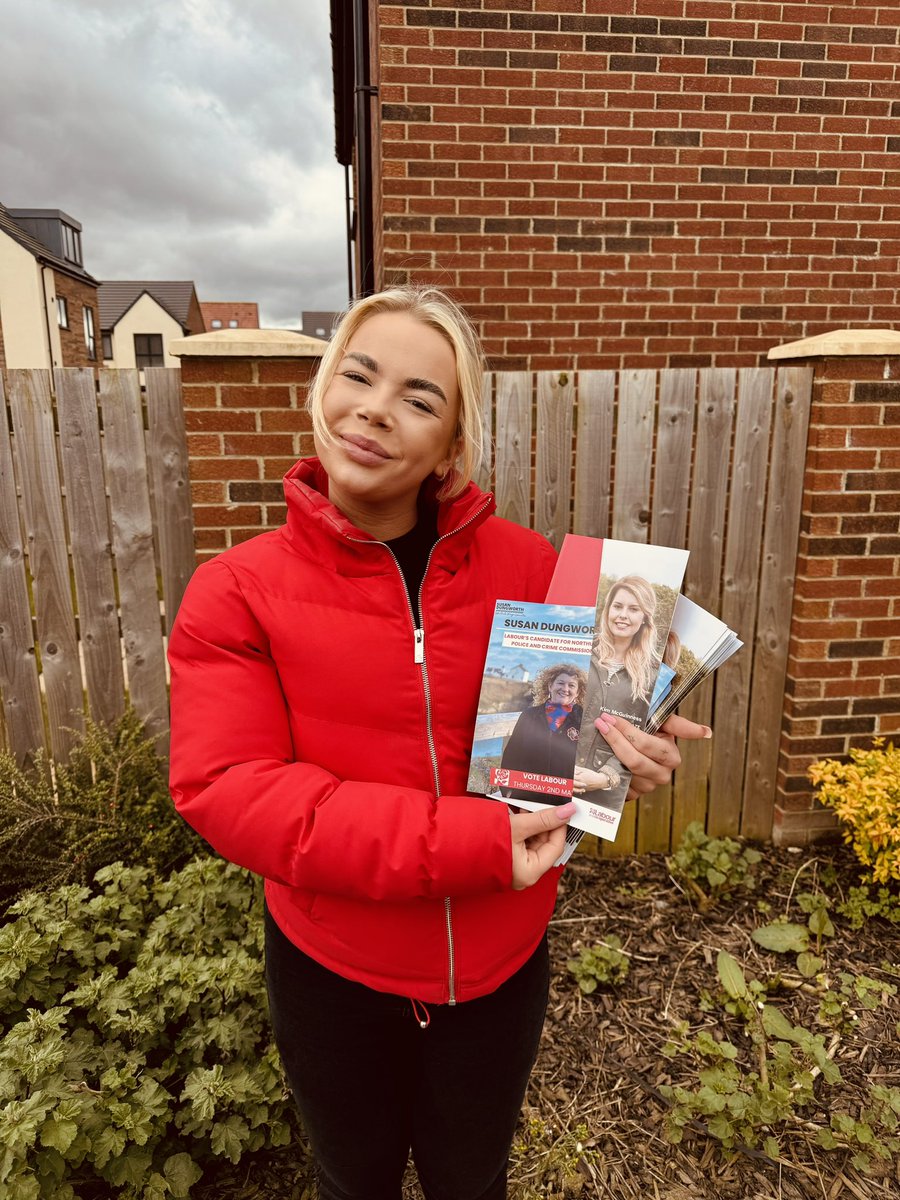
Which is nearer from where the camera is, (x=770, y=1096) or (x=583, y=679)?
(x=583, y=679)

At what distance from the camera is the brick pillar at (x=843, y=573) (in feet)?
9.90

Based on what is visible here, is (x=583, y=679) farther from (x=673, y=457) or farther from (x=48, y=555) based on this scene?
(x=48, y=555)

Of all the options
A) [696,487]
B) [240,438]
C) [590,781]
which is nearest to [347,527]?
[590,781]

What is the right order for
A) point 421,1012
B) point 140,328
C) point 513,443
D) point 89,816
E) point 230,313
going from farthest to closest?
point 230,313 → point 140,328 → point 513,443 → point 89,816 → point 421,1012

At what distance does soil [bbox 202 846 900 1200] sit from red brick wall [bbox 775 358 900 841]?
48 cm

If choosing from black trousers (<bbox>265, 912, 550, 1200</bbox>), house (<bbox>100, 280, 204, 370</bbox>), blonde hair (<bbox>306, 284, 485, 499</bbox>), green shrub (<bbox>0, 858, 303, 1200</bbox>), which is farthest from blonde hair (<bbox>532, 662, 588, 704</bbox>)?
house (<bbox>100, 280, 204, 370</bbox>)

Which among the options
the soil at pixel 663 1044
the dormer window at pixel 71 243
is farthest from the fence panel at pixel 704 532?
the dormer window at pixel 71 243

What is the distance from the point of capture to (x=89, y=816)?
280 cm

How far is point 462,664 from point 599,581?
0.92ft

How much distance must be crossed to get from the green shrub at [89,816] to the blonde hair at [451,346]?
79.3 inches

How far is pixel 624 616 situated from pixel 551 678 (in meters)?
0.16

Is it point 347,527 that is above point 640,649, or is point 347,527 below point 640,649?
above

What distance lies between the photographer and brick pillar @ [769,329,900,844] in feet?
9.90

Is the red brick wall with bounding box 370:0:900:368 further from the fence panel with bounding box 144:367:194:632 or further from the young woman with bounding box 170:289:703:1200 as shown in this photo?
the young woman with bounding box 170:289:703:1200
